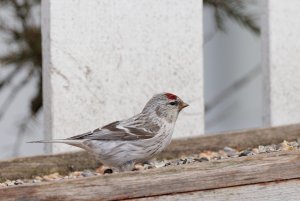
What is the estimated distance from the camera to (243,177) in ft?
12.7

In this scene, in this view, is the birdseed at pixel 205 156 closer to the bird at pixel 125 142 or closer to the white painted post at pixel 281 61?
the bird at pixel 125 142

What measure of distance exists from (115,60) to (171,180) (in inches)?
73.8

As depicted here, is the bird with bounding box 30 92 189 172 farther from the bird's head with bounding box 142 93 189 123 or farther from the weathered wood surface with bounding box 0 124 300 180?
the weathered wood surface with bounding box 0 124 300 180

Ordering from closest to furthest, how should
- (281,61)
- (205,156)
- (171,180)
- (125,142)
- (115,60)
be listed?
(171,180) < (125,142) < (205,156) < (115,60) < (281,61)

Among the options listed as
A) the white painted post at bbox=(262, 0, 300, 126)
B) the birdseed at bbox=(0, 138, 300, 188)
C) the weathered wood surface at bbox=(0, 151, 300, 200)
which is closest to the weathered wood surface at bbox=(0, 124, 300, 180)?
the birdseed at bbox=(0, 138, 300, 188)

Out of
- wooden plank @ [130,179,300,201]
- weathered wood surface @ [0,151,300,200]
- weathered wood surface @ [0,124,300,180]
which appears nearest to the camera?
weathered wood surface @ [0,151,300,200]

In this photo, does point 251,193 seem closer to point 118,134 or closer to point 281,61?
point 118,134

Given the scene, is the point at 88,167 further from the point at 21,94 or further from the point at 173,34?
the point at 21,94

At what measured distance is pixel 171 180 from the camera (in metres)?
3.79

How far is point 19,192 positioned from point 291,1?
3.09m

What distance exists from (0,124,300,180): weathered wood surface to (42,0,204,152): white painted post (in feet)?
1.30

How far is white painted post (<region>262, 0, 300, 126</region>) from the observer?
615cm

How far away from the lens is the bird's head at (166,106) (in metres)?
4.86

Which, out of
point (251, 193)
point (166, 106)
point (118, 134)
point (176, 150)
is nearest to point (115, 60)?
point (176, 150)
